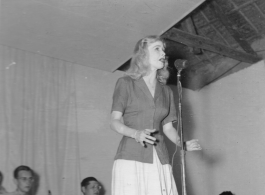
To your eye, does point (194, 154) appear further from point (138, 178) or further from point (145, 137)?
point (145, 137)

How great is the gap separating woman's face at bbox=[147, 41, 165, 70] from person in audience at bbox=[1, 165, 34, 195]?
8.71ft

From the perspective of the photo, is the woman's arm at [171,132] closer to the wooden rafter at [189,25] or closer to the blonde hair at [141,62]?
the blonde hair at [141,62]

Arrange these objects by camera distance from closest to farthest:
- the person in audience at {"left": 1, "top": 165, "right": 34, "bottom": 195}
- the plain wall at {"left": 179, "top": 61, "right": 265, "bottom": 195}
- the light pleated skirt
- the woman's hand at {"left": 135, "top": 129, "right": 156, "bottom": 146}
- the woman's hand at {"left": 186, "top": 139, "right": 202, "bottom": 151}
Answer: the woman's hand at {"left": 135, "top": 129, "right": 156, "bottom": 146} → the light pleated skirt → the woman's hand at {"left": 186, "top": 139, "right": 202, "bottom": 151} → the person in audience at {"left": 1, "top": 165, "right": 34, "bottom": 195} → the plain wall at {"left": 179, "top": 61, "right": 265, "bottom": 195}

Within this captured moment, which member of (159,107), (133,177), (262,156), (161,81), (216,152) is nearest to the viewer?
(133,177)

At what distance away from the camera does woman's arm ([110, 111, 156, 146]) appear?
178 centimetres

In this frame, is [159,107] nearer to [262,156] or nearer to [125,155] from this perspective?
[125,155]

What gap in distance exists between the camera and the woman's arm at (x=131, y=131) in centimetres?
178

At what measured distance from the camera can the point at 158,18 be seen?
420 cm

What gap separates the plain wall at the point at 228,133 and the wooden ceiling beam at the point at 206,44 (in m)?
0.33

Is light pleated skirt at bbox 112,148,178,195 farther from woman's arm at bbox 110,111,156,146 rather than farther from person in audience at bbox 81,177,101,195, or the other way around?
person in audience at bbox 81,177,101,195

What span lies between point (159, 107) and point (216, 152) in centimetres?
483

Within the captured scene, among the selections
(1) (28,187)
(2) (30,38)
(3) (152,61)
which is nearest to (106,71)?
(2) (30,38)

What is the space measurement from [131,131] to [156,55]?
23.6 inches

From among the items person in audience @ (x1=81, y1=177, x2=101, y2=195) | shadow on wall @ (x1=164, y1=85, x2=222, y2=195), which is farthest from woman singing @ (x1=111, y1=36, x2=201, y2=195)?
shadow on wall @ (x1=164, y1=85, x2=222, y2=195)
